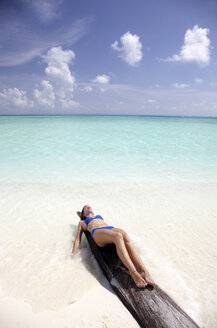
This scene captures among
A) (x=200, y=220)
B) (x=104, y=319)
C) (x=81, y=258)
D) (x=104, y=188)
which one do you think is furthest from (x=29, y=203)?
(x=200, y=220)

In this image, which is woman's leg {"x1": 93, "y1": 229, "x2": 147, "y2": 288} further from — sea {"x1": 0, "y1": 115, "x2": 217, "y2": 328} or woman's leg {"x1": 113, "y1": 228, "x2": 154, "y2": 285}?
sea {"x1": 0, "y1": 115, "x2": 217, "y2": 328}

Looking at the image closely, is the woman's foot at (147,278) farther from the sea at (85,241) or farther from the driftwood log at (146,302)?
the sea at (85,241)

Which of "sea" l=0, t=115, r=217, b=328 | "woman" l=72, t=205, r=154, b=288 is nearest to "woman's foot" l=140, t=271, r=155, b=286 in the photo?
"woman" l=72, t=205, r=154, b=288

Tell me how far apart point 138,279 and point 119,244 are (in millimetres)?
484

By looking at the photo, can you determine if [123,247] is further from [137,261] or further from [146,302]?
[146,302]

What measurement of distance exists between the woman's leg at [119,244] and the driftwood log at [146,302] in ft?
0.32

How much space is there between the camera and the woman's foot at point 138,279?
237 centimetres

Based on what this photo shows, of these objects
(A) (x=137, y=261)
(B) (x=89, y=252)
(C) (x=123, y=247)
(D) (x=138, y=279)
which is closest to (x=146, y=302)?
(D) (x=138, y=279)

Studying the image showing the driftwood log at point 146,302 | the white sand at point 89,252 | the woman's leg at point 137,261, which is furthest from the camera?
the woman's leg at point 137,261

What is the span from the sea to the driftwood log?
12 cm

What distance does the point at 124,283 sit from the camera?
98.3 inches

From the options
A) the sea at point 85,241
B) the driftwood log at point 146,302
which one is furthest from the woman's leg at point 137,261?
the sea at point 85,241

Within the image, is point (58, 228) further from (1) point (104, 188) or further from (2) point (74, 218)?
(1) point (104, 188)

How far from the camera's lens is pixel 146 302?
2232mm
